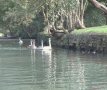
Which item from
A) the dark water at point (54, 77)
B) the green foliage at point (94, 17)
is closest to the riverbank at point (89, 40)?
the dark water at point (54, 77)

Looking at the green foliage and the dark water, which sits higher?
the green foliage

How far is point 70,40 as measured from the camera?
1898 inches

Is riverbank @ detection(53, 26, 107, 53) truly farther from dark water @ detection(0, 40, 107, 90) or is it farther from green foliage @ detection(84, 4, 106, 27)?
green foliage @ detection(84, 4, 106, 27)

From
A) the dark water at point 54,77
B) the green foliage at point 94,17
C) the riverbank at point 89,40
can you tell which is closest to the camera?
the dark water at point 54,77

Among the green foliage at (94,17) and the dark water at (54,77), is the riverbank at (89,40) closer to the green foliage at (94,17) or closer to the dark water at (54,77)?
the dark water at (54,77)

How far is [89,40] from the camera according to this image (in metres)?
41.1

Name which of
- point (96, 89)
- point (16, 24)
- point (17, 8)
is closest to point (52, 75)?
point (96, 89)

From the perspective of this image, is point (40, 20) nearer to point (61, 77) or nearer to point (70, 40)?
point (70, 40)

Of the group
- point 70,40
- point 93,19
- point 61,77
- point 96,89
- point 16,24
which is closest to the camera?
point 96,89

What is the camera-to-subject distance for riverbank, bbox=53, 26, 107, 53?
1524 inches

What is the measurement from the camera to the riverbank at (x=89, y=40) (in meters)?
38.7

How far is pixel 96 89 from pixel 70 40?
2969cm

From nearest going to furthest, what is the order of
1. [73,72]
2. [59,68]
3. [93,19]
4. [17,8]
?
[73,72] → [59,68] → [93,19] → [17,8]

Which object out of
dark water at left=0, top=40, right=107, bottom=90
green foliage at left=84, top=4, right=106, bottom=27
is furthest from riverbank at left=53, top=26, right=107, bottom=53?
green foliage at left=84, top=4, right=106, bottom=27
